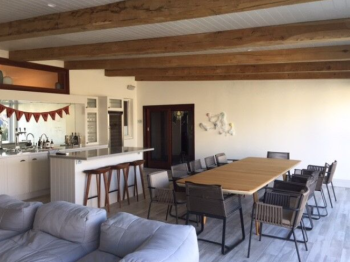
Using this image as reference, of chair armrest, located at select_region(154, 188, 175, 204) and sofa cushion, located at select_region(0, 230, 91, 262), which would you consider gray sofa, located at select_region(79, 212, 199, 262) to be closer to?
sofa cushion, located at select_region(0, 230, 91, 262)

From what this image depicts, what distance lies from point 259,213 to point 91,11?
2893 mm

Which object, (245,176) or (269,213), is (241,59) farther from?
(269,213)

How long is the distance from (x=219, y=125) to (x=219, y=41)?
4.58 metres

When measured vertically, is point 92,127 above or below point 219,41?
below

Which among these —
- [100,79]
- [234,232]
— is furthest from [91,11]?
[100,79]

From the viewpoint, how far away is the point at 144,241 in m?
2.41

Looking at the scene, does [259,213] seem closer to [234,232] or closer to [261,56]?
[234,232]

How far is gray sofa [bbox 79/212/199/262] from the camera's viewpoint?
6.93 feet

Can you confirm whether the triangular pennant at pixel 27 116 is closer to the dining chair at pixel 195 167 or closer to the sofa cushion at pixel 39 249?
the dining chair at pixel 195 167

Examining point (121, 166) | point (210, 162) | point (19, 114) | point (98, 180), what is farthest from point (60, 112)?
point (210, 162)

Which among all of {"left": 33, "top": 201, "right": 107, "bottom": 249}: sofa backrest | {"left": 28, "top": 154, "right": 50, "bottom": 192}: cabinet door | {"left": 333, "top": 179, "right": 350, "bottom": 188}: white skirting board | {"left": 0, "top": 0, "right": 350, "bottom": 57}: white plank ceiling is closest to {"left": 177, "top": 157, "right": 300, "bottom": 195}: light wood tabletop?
{"left": 33, "top": 201, "right": 107, "bottom": 249}: sofa backrest

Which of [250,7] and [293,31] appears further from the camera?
[293,31]

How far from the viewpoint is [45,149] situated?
6.56 metres

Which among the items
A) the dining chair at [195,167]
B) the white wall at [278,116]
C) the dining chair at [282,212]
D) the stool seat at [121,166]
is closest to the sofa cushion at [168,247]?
the dining chair at [282,212]
